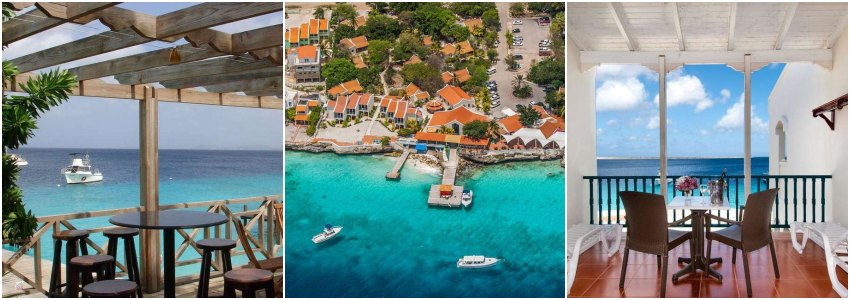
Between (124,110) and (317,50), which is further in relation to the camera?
(124,110)

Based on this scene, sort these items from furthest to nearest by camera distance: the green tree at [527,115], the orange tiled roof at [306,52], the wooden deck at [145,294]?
the wooden deck at [145,294] → the orange tiled roof at [306,52] → the green tree at [527,115]

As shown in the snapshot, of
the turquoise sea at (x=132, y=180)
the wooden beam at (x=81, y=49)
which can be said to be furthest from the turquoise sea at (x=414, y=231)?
the turquoise sea at (x=132, y=180)

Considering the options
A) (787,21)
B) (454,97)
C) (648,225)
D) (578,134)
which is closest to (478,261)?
(454,97)

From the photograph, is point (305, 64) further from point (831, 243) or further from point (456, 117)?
point (831, 243)

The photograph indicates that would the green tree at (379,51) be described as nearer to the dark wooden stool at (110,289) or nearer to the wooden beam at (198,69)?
the wooden beam at (198,69)

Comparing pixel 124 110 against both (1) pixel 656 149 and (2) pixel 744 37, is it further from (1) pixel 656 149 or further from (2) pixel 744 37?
(1) pixel 656 149

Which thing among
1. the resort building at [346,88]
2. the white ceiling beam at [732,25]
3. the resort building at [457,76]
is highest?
the white ceiling beam at [732,25]

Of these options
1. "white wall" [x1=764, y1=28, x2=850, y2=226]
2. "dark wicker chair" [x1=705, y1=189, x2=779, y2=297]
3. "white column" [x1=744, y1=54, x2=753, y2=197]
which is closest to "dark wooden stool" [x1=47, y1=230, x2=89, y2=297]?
"dark wicker chair" [x1=705, y1=189, x2=779, y2=297]

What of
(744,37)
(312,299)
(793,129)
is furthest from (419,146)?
(793,129)
